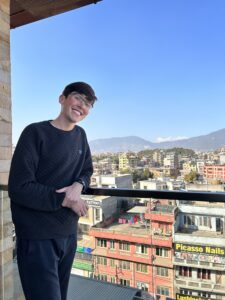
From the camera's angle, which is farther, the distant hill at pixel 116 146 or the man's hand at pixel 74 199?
the distant hill at pixel 116 146

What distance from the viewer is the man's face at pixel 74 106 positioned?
1.22 meters

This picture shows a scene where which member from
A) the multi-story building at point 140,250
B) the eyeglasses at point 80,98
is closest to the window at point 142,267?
the multi-story building at point 140,250

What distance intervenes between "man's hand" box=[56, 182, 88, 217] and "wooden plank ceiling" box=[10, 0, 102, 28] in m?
1.45

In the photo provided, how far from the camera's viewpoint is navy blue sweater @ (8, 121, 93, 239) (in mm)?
1064

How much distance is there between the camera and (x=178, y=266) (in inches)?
58.2

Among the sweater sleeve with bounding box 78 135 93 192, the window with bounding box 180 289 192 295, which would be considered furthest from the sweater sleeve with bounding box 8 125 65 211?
the window with bounding box 180 289 192 295

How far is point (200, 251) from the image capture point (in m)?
1.41

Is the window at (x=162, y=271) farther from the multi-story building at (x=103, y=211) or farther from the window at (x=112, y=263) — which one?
the multi-story building at (x=103, y=211)

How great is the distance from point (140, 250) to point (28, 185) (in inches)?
32.0

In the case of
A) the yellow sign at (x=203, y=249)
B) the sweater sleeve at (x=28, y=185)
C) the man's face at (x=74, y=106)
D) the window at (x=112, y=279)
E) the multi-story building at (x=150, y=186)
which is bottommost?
the window at (x=112, y=279)

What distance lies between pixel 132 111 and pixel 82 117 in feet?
106

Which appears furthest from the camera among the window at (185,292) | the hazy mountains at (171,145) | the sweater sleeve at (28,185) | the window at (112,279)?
the hazy mountains at (171,145)

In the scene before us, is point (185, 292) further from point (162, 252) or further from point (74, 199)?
point (74, 199)

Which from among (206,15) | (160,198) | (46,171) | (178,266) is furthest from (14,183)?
(206,15)
